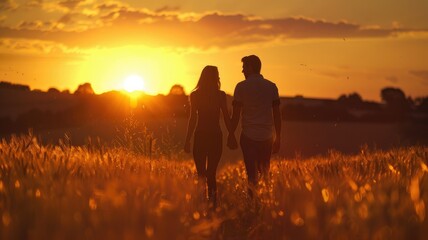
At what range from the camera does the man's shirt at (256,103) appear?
29.2ft

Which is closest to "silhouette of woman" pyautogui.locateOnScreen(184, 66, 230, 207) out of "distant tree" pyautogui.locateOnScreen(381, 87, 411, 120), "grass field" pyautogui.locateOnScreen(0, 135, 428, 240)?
"grass field" pyautogui.locateOnScreen(0, 135, 428, 240)

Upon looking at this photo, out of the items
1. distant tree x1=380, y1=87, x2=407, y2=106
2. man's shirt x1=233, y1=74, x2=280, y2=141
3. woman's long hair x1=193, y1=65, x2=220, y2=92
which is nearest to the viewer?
man's shirt x1=233, y1=74, x2=280, y2=141

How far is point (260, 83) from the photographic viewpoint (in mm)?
8906

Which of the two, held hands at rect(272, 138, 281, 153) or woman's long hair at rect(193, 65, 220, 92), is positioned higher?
woman's long hair at rect(193, 65, 220, 92)

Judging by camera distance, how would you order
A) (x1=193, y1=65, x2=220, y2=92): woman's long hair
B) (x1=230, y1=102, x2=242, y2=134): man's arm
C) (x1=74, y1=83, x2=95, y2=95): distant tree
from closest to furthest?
(x1=230, y1=102, x2=242, y2=134): man's arm
(x1=193, y1=65, x2=220, y2=92): woman's long hair
(x1=74, y1=83, x2=95, y2=95): distant tree

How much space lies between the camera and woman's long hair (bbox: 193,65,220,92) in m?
9.51

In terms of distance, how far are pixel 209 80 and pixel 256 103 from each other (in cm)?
97

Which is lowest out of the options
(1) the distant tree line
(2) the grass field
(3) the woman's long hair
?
(1) the distant tree line

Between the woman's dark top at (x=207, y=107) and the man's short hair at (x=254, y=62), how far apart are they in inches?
32.6

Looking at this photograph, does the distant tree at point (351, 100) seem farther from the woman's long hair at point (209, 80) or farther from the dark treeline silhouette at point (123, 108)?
the woman's long hair at point (209, 80)

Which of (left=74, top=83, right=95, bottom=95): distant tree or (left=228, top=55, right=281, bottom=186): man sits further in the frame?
A: (left=74, top=83, right=95, bottom=95): distant tree

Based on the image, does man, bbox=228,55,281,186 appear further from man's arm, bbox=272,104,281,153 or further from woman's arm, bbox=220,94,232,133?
woman's arm, bbox=220,94,232,133

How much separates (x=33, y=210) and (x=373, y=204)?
2.51 m

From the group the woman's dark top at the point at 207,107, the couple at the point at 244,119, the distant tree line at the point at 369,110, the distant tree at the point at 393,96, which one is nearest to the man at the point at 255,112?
the couple at the point at 244,119
